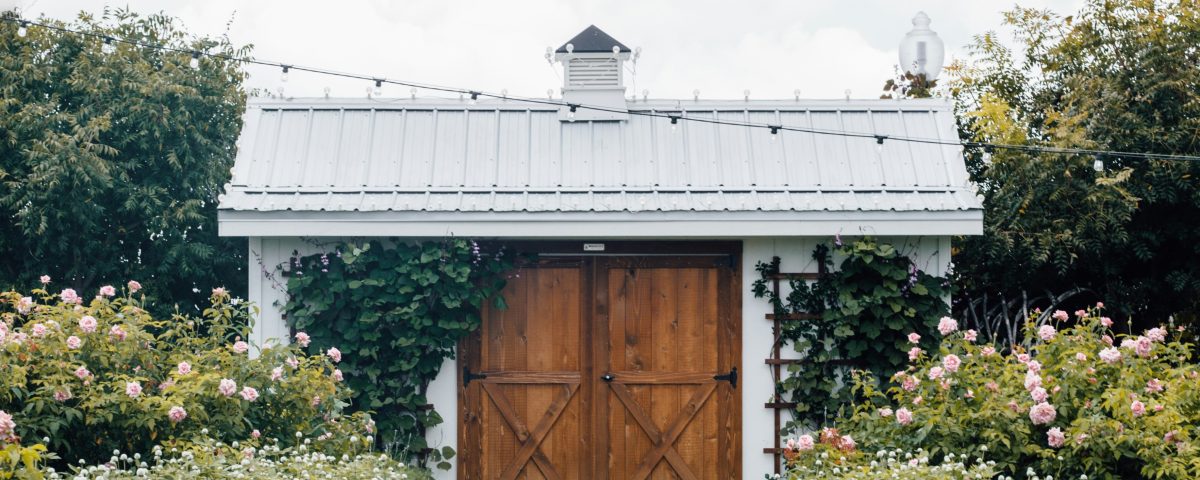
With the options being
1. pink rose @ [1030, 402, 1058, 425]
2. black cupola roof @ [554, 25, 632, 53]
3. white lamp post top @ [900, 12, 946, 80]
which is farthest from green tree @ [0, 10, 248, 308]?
pink rose @ [1030, 402, 1058, 425]

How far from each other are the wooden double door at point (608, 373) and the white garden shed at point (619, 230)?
0.01 metres

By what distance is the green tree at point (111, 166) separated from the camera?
10.5 meters

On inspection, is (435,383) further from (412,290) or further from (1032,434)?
(1032,434)

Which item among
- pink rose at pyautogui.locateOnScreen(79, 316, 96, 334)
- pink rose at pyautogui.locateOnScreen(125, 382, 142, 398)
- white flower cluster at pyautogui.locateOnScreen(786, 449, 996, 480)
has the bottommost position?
white flower cluster at pyautogui.locateOnScreen(786, 449, 996, 480)

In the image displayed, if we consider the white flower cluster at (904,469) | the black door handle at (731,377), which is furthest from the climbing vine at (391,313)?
the white flower cluster at (904,469)

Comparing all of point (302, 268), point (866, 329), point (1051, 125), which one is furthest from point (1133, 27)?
point (302, 268)

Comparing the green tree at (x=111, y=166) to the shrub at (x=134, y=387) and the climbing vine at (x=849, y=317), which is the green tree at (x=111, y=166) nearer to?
the shrub at (x=134, y=387)

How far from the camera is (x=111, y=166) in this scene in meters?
10.7

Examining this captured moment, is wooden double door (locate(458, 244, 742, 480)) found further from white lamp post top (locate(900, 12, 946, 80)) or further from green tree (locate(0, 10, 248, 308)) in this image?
green tree (locate(0, 10, 248, 308))

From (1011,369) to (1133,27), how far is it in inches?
181

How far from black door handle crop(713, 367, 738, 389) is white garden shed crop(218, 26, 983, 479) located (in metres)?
0.03

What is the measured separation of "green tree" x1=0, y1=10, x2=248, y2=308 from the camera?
10547 millimetres

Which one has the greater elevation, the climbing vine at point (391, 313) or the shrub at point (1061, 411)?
the climbing vine at point (391, 313)

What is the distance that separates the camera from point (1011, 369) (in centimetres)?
643
